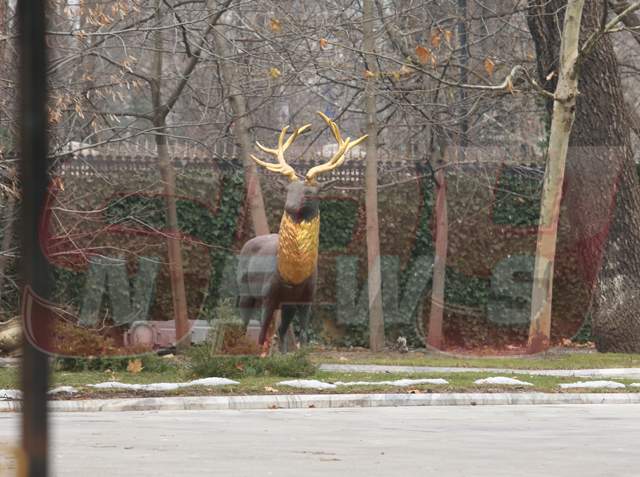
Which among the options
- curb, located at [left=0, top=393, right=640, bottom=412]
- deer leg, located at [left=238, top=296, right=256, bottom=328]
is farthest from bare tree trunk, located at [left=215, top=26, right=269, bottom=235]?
curb, located at [left=0, top=393, right=640, bottom=412]

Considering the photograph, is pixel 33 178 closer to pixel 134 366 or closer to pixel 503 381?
pixel 503 381

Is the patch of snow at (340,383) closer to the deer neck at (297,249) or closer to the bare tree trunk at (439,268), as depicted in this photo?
the deer neck at (297,249)

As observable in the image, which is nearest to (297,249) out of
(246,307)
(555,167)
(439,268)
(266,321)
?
(266,321)

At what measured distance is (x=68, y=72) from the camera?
73.1 feet

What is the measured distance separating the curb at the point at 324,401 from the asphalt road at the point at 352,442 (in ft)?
1.53

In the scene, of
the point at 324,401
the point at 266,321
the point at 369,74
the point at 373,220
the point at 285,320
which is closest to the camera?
the point at 324,401

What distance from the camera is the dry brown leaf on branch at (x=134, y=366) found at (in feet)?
57.6

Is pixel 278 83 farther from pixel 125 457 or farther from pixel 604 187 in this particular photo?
pixel 125 457

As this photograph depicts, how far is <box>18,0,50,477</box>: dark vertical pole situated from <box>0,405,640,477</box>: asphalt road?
5347mm

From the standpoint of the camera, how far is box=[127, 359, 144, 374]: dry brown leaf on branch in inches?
691

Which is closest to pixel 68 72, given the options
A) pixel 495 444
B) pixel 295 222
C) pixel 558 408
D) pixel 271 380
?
pixel 295 222

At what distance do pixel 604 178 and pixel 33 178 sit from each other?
70.0 ft

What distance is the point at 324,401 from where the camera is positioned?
14.5 meters

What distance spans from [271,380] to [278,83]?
23.6ft
